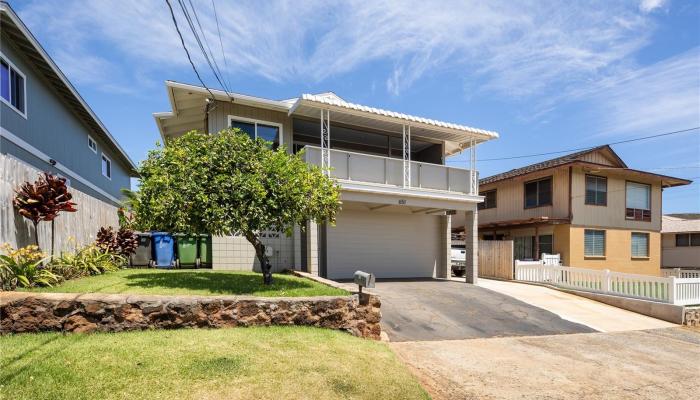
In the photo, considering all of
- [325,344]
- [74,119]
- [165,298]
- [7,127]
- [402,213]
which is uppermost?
[74,119]

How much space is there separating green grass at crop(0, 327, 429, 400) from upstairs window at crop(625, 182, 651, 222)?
21.7 metres

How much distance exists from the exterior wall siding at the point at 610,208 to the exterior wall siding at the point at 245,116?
1489cm

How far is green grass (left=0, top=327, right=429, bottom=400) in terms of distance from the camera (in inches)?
150

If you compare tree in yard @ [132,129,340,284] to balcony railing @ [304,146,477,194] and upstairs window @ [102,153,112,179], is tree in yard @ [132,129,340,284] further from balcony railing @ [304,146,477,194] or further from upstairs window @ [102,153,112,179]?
upstairs window @ [102,153,112,179]

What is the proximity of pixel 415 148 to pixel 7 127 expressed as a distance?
13.2 meters

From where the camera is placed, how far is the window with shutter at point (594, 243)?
64.7 feet

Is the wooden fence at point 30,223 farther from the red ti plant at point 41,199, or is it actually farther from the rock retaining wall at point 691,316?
the rock retaining wall at point 691,316

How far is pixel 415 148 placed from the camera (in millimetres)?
16312

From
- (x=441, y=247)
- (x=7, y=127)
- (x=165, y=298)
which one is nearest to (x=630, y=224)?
(x=441, y=247)

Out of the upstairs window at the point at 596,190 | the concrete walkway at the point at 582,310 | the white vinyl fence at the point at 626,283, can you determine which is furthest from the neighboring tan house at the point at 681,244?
the concrete walkway at the point at 582,310

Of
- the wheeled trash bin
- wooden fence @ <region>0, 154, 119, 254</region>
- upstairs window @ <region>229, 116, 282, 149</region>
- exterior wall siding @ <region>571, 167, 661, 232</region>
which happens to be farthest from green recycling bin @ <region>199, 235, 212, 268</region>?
exterior wall siding @ <region>571, 167, 661, 232</region>

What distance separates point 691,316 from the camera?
11.4 m

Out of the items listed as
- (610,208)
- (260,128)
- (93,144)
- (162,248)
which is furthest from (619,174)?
(93,144)

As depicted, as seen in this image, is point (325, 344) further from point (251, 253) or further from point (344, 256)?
point (344, 256)
